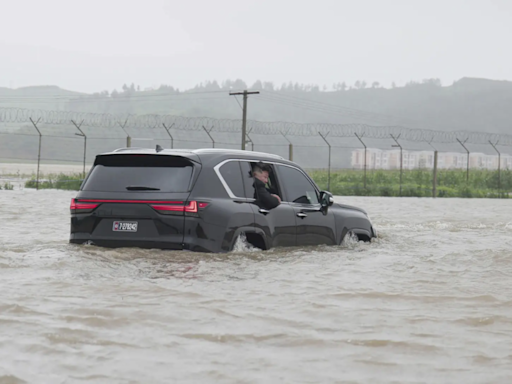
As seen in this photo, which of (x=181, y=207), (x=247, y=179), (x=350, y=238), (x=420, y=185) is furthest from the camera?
(x=420, y=185)

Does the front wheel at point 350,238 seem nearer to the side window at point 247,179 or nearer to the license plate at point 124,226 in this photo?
Result: the side window at point 247,179

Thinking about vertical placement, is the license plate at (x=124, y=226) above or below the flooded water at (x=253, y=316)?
above

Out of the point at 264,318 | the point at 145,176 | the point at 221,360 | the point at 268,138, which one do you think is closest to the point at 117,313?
the point at 264,318

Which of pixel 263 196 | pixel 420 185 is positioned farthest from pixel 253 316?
pixel 420 185

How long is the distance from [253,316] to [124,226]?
286 cm

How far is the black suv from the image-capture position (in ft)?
29.1

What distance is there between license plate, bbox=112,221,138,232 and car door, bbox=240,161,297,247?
1360 millimetres

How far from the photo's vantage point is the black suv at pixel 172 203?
350 inches

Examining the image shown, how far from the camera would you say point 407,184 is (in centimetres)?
4094

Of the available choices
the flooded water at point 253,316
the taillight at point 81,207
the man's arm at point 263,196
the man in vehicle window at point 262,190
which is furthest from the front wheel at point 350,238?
the taillight at point 81,207

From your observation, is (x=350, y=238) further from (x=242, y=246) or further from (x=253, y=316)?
(x=253, y=316)

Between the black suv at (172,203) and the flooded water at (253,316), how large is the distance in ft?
0.65

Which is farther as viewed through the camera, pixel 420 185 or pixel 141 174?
pixel 420 185

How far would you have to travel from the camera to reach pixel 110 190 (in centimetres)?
920
